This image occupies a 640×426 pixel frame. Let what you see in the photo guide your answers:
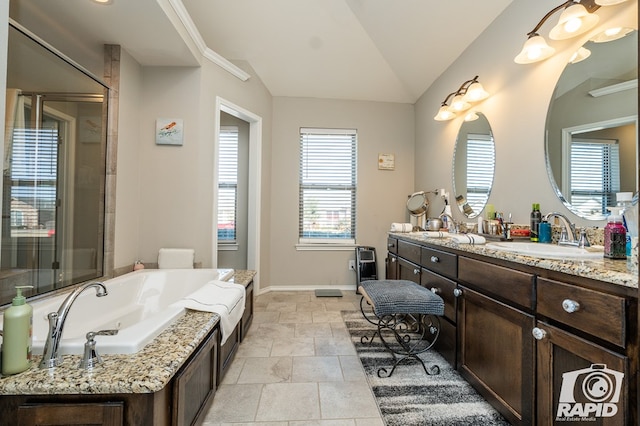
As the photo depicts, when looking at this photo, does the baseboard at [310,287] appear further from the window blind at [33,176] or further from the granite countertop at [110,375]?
the granite countertop at [110,375]

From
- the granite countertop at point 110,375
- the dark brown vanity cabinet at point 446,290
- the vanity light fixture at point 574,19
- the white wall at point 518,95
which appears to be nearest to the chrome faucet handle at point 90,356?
the granite countertop at point 110,375

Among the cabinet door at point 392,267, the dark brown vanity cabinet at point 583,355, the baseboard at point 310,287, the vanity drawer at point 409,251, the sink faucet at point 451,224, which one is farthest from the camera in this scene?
the baseboard at point 310,287

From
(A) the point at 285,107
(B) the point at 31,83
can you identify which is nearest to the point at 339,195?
(A) the point at 285,107

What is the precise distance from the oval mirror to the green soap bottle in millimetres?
2879

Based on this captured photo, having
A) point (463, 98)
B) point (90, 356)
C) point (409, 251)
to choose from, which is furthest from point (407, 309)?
point (463, 98)

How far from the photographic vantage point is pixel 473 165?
260cm

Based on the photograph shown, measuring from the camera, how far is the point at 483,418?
4.81 ft

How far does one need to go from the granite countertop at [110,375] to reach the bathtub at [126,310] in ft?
0.16

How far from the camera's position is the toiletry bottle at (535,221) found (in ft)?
5.97

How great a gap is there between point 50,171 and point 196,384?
178 centimetres

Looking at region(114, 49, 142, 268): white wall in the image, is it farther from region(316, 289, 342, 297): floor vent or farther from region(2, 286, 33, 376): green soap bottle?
A: region(316, 289, 342, 297): floor vent

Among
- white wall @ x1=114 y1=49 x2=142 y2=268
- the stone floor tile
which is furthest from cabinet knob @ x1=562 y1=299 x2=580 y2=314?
white wall @ x1=114 y1=49 x2=142 y2=268

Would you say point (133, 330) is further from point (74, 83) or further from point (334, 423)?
point (74, 83)

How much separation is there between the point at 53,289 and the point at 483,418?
8.99ft
